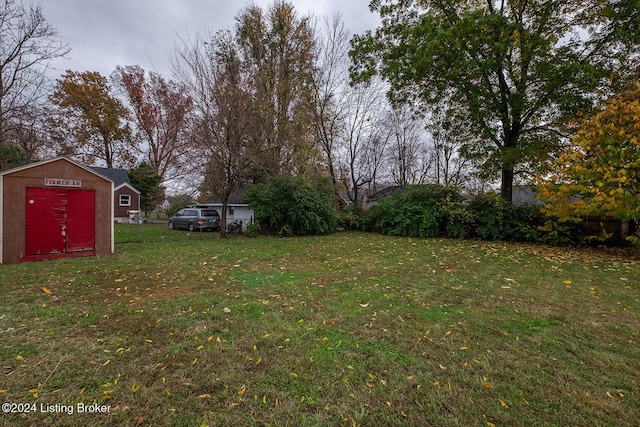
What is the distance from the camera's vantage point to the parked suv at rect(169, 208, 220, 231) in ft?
58.3

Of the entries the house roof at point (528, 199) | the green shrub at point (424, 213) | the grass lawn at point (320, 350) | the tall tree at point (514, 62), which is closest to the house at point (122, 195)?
the green shrub at point (424, 213)

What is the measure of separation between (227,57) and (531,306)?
45.0 ft

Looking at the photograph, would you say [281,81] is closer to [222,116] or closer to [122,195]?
[222,116]

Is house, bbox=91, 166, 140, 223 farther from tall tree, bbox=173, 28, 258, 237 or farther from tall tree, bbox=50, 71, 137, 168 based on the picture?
tall tree, bbox=173, 28, 258, 237

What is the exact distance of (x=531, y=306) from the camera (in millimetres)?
4164

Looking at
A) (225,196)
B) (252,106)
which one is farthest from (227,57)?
(225,196)

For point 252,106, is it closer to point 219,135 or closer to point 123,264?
point 219,135

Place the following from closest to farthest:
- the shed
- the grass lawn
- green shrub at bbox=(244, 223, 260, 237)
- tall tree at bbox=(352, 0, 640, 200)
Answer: the grass lawn
the shed
tall tree at bbox=(352, 0, 640, 200)
green shrub at bbox=(244, 223, 260, 237)

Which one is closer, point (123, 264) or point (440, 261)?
point (123, 264)

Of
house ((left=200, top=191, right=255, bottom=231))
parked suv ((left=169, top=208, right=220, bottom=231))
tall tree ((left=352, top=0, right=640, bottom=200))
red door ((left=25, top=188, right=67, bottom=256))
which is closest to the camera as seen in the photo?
red door ((left=25, top=188, right=67, bottom=256))

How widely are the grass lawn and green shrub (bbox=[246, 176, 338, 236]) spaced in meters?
8.61

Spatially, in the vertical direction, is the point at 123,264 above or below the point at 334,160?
below

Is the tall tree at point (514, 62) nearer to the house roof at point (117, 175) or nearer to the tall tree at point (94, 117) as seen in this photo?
the house roof at point (117, 175)

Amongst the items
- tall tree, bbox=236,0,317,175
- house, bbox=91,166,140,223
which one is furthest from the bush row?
house, bbox=91,166,140,223
